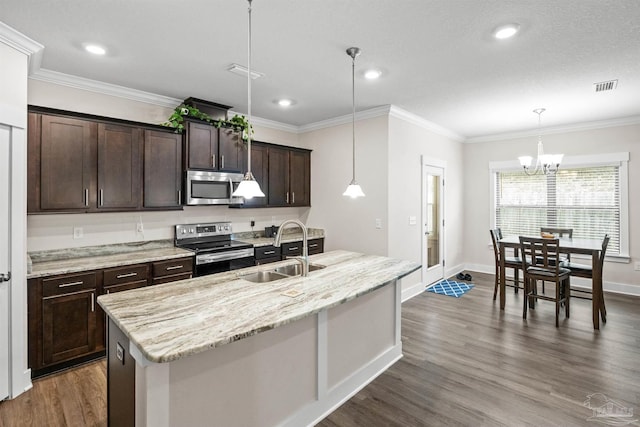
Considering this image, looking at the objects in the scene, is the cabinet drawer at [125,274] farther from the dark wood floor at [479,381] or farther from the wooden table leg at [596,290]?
the wooden table leg at [596,290]

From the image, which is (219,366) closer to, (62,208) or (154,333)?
(154,333)

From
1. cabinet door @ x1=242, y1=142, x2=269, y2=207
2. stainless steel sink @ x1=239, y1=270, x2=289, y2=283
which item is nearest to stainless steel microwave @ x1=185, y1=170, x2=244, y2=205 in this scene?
cabinet door @ x1=242, y1=142, x2=269, y2=207

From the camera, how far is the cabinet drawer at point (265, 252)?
4.41 meters

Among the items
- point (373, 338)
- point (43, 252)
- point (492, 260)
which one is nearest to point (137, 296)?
point (373, 338)

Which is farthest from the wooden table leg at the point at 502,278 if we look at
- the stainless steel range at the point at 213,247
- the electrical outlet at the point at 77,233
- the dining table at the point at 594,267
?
the electrical outlet at the point at 77,233

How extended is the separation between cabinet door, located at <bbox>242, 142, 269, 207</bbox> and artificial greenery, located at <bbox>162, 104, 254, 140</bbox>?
0.35 metres

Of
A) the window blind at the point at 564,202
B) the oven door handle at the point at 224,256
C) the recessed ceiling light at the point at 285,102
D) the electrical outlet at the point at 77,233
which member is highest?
the recessed ceiling light at the point at 285,102

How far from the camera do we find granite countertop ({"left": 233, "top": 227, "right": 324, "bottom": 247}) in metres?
4.61

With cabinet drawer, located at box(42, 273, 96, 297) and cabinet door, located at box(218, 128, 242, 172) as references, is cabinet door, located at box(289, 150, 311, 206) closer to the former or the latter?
cabinet door, located at box(218, 128, 242, 172)

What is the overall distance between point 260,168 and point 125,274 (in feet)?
7.46

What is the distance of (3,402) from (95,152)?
85.3 inches

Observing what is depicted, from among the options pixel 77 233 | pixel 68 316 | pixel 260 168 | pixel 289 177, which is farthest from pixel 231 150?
pixel 68 316

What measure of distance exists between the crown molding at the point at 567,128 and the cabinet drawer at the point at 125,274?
6115 millimetres

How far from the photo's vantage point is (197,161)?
13.1 feet
